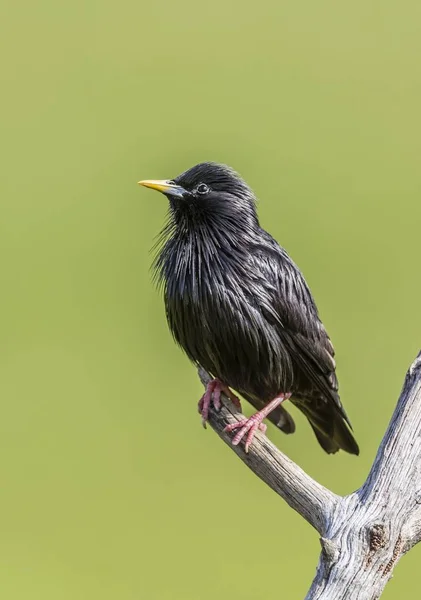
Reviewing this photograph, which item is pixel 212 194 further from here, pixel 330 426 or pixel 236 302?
pixel 330 426

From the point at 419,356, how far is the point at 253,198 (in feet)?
4.73

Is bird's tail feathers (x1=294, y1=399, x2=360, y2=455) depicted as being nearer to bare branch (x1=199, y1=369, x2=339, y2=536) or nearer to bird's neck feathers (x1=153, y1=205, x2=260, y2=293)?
bare branch (x1=199, y1=369, x2=339, y2=536)

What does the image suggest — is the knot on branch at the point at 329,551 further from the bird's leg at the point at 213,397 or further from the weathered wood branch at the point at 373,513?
the bird's leg at the point at 213,397

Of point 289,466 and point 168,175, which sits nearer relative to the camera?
point 289,466

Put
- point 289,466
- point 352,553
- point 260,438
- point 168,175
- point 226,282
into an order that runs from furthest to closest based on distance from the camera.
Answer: point 168,175, point 226,282, point 260,438, point 289,466, point 352,553

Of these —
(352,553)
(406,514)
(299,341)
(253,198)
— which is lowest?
(352,553)

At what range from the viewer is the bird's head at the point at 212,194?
409 centimetres

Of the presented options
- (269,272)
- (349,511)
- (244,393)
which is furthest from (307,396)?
(349,511)

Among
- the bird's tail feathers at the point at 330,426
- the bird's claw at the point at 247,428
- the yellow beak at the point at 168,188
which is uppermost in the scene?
the yellow beak at the point at 168,188

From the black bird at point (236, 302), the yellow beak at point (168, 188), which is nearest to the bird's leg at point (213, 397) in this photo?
the black bird at point (236, 302)

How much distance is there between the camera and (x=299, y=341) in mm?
A: 4027

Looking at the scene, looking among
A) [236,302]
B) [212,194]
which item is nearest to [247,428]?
[236,302]

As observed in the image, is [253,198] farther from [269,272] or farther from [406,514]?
[406,514]

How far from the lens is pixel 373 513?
287cm
